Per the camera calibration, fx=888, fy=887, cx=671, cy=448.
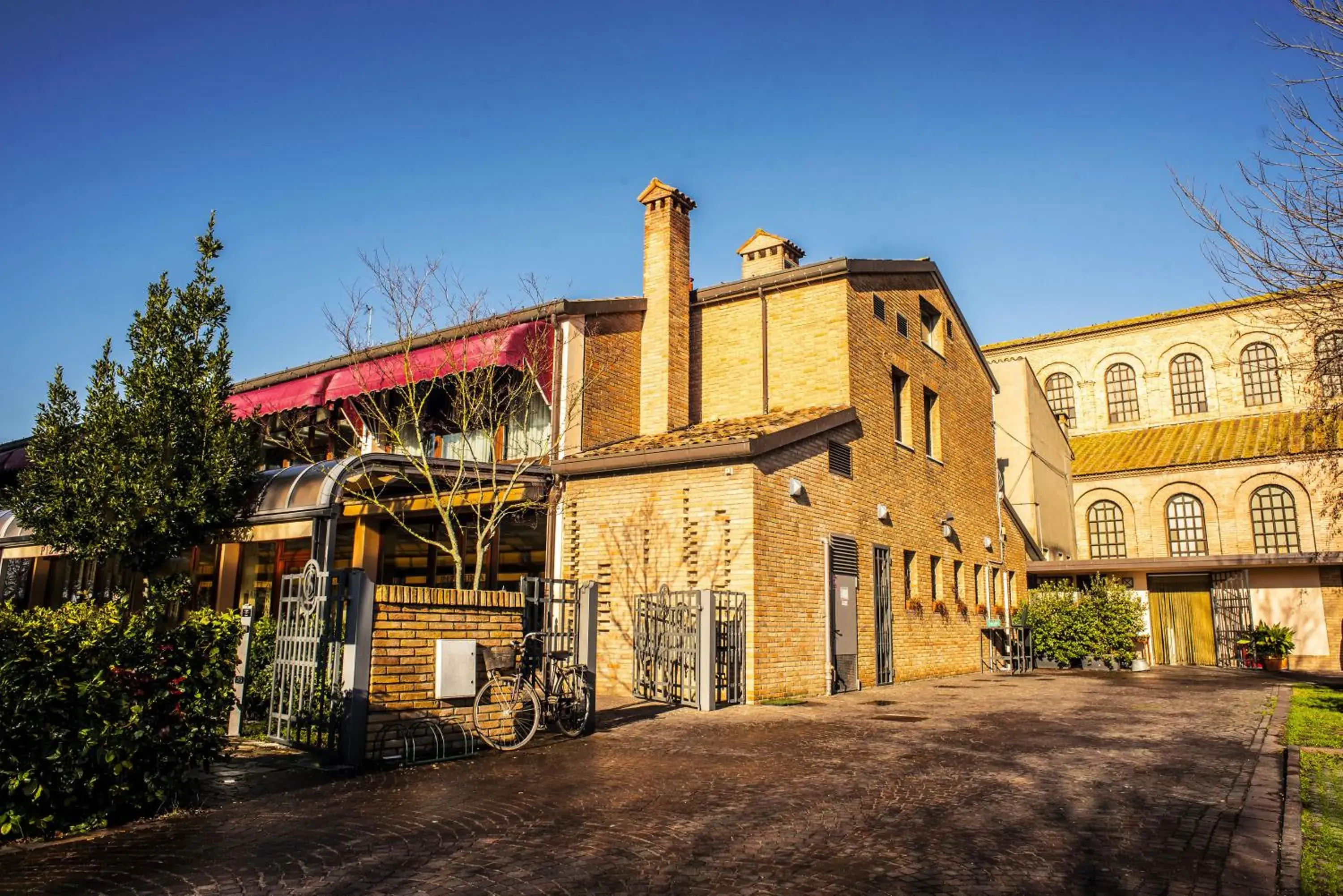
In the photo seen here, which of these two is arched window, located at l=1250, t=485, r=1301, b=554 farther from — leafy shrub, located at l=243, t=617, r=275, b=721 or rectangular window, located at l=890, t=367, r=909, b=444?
leafy shrub, located at l=243, t=617, r=275, b=721

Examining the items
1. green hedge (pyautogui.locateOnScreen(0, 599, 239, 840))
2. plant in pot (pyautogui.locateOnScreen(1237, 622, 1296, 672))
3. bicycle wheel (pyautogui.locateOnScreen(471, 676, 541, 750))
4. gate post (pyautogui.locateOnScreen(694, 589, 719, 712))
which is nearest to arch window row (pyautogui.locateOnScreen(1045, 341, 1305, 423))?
plant in pot (pyautogui.locateOnScreen(1237, 622, 1296, 672))

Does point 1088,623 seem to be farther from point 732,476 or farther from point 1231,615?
point 732,476

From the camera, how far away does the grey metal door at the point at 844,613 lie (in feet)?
49.0

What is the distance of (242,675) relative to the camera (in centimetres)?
970

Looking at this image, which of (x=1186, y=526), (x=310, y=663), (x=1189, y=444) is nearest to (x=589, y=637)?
(x=310, y=663)

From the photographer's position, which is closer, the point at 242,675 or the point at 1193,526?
the point at 242,675

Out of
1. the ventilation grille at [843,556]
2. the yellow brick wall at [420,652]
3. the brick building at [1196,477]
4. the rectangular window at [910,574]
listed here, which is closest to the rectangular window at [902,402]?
the rectangular window at [910,574]

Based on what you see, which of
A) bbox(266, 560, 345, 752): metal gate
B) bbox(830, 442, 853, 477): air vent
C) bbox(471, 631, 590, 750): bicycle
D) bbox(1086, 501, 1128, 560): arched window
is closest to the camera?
bbox(266, 560, 345, 752): metal gate

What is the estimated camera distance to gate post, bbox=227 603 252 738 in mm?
9539

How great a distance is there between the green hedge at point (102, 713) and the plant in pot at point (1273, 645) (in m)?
25.9

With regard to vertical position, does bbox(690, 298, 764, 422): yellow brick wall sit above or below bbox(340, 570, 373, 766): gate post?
above

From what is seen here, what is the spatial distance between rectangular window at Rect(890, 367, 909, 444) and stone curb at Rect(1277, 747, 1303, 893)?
11.6 meters

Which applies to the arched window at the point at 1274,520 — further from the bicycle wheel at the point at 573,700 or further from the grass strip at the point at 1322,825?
the bicycle wheel at the point at 573,700

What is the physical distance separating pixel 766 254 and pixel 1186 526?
862 inches
